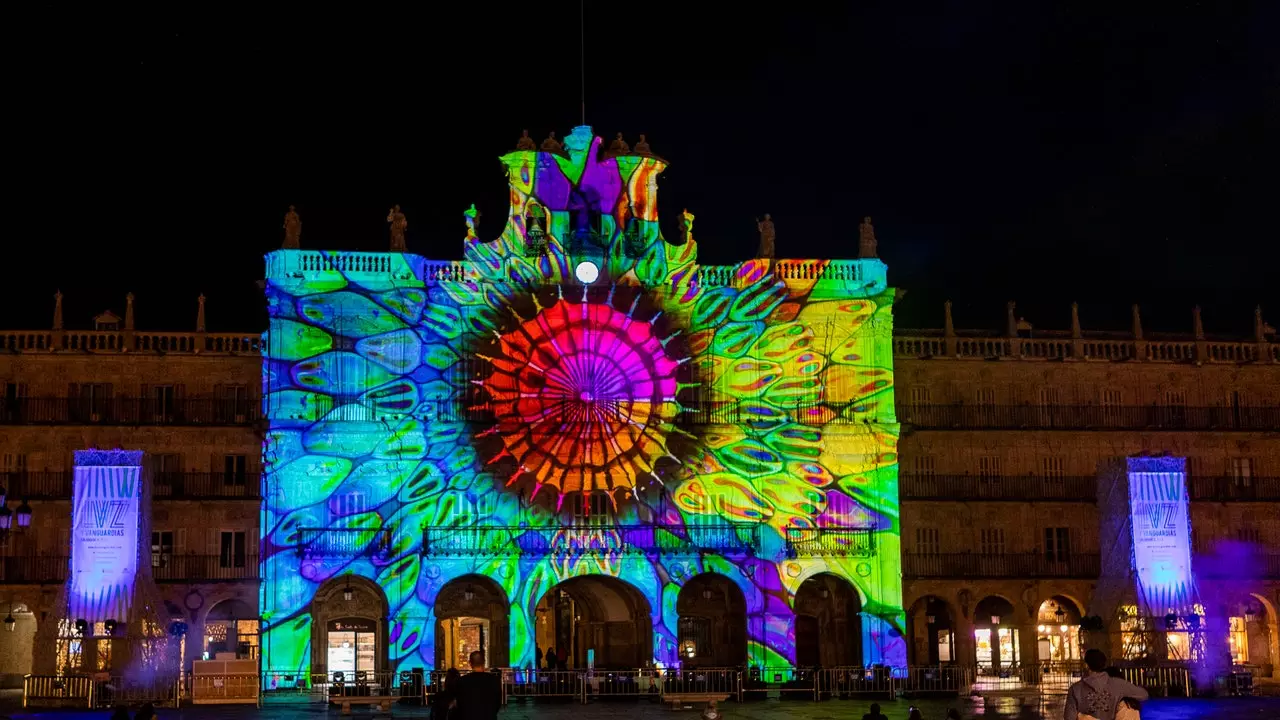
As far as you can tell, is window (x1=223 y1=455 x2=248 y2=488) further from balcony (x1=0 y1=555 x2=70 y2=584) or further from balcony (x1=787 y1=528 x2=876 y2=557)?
balcony (x1=787 y1=528 x2=876 y2=557)

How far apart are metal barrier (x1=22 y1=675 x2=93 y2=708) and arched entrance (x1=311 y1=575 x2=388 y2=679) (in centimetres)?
1092

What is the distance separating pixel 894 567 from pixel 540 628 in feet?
41.8

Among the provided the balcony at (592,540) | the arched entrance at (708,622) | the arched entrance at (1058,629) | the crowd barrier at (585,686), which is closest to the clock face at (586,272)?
the balcony at (592,540)

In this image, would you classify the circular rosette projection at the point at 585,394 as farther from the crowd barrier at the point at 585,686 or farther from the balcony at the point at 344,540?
the crowd barrier at the point at 585,686

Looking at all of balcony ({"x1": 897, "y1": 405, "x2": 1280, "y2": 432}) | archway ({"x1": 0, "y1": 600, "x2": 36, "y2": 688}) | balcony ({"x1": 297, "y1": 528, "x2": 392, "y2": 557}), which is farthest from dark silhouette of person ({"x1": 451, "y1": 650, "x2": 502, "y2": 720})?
archway ({"x1": 0, "y1": 600, "x2": 36, "y2": 688})

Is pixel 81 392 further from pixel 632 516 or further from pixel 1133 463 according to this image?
pixel 1133 463

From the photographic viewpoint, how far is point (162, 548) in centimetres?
5400

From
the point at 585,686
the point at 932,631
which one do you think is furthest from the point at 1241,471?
the point at 585,686

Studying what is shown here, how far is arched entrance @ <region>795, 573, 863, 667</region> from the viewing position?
181ft

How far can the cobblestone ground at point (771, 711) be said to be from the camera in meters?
37.3

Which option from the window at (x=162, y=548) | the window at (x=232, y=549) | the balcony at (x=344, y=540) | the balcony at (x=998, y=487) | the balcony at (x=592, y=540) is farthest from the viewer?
the balcony at (x=998, y=487)

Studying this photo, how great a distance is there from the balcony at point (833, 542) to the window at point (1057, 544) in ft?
28.5

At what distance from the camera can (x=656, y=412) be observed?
52469 millimetres

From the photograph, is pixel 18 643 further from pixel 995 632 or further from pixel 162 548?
pixel 995 632
